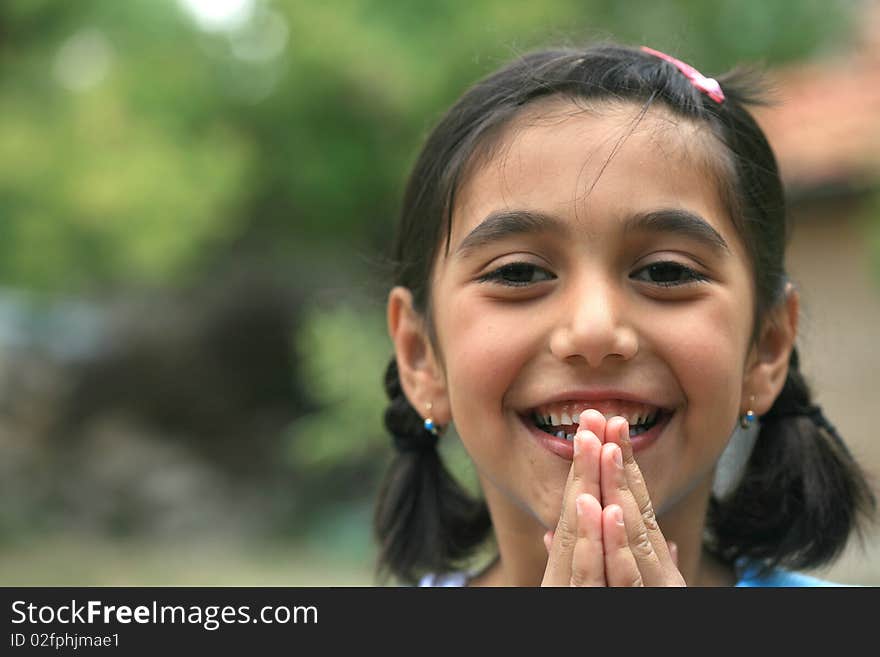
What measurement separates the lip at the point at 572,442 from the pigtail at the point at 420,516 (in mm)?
725

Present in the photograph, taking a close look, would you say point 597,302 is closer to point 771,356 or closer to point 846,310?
point 771,356

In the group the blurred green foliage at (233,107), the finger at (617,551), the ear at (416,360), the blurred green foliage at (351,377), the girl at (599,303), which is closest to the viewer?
the finger at (617,551)

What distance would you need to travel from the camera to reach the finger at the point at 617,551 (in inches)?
55.5

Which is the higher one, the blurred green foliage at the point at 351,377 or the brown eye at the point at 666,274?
the blurred green foliage at the point at 351,377

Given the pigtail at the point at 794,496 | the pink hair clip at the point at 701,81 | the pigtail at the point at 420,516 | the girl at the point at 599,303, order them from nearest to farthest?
the girl at the point at 599,303
the pink hair clip at the point at 701,81
the pigtail at the point at 794,496
the pigtail at the point at 420,516

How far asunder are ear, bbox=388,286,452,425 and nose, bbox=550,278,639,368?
15.7 inches

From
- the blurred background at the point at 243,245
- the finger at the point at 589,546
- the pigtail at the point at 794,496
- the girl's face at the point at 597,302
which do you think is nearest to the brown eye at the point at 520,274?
the girl's face at the point at 597,302

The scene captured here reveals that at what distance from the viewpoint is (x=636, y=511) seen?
4.68 ft

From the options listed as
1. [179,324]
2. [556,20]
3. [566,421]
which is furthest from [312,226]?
[566,421]

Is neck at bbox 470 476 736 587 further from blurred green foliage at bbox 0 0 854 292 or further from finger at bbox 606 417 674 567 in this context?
blurred green foliage at bbox 0 0 854 292

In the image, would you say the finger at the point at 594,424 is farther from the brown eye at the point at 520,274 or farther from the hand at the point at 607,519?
the brown eye at the point at 520,274

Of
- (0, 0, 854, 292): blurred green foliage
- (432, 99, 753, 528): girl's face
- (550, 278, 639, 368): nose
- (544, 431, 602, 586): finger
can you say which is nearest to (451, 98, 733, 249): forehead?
(432, 99, 753, 528): girl's face

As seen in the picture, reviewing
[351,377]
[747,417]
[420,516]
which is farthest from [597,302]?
[351,377]

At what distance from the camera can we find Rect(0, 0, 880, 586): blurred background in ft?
23.9
